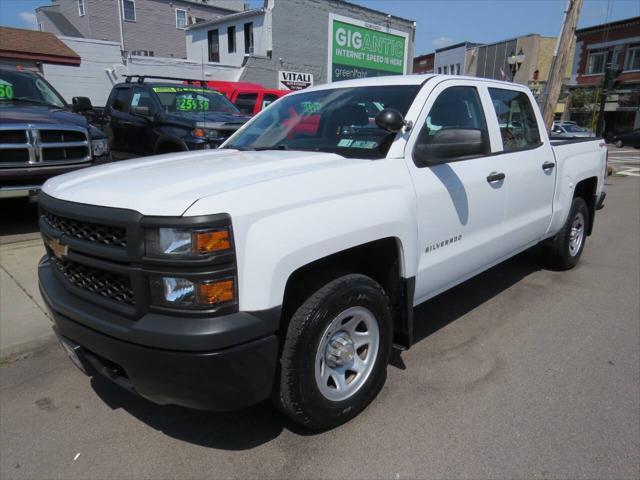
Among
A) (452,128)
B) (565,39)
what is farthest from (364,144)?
(565,39)

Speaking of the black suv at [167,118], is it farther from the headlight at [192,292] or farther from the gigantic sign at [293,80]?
the gigantic sign at [293,80]

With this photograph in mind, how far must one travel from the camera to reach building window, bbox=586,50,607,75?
140ft

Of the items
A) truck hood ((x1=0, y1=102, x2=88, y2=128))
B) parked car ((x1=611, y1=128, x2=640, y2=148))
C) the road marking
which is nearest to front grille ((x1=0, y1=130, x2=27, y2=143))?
truck hood ((x1=0, y1=102, x2=88, y2=128))

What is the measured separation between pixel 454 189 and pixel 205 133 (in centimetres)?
495

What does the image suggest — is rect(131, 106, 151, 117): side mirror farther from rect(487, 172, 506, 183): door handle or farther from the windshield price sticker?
rect(487, 172, 506, 183): door handle

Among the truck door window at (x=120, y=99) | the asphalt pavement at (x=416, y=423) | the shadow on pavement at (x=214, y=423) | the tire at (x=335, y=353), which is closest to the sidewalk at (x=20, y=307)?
the asphalt pavement at (x=416, y=423)

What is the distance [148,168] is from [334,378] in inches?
61.1

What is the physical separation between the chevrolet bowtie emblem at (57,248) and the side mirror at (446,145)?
202 cm

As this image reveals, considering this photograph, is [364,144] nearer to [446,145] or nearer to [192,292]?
[446,145]

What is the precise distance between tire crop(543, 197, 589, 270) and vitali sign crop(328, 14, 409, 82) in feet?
77.4

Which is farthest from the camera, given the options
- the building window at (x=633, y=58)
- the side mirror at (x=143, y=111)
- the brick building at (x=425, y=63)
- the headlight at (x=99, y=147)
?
the brick building at (x=425, y=63)

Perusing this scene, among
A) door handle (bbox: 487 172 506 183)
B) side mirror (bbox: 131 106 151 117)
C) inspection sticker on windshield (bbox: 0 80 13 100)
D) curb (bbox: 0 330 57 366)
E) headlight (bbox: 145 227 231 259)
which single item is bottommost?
curb (bbox: 0 330 57 366)

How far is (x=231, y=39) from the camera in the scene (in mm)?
29188

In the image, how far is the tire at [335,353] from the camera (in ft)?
7.48
